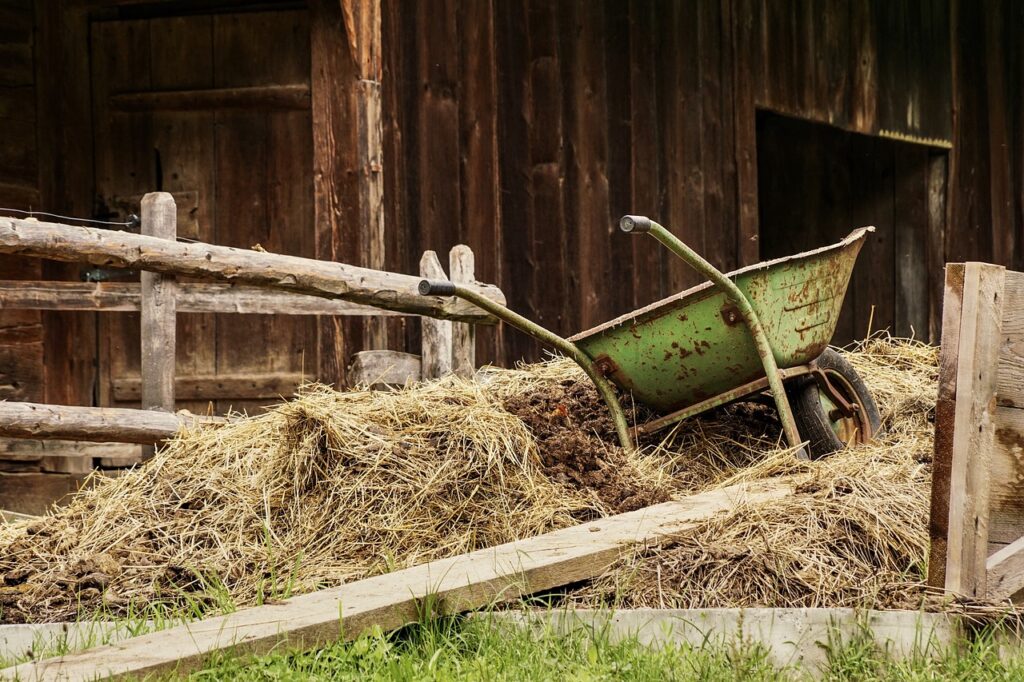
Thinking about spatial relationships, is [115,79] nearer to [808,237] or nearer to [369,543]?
[369,543]

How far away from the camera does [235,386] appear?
6.73 m

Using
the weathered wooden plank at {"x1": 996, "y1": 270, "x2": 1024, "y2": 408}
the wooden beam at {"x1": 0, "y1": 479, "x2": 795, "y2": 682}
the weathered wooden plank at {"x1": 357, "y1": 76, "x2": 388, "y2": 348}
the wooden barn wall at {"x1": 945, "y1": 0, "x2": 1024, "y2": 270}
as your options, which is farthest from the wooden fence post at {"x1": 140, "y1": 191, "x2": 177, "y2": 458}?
the wooden barn wall at {"x1": 945, "y1": 0, "x2": 1024, "y2": 270}

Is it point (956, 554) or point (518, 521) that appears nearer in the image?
point (956, 554)

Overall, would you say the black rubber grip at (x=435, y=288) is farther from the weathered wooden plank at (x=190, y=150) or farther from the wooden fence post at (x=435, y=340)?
the weathered wooden plank at (x=190, y=150)

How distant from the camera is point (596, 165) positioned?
22.3 ft

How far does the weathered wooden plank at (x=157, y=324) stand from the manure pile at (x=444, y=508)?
355 mm

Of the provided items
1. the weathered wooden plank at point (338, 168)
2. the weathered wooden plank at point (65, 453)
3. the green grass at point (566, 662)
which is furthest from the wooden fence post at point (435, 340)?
the green grass at point (566, 662)

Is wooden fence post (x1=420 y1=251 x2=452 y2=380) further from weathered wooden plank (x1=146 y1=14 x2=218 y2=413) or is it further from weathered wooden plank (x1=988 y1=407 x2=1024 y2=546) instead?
weathered wooden plank (x1=988 y1=407 x2=1024 y2=546)

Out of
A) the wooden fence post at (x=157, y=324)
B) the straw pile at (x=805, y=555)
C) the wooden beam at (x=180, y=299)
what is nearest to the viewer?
the straw pile at (x=805, y=555)

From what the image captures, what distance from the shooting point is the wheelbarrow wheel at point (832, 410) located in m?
4.82

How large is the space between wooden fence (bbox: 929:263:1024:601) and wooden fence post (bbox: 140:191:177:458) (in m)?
3.11

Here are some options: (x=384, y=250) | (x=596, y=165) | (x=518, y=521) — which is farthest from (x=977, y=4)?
(x=518, y=521)

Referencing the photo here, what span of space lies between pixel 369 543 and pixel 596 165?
3.48 m

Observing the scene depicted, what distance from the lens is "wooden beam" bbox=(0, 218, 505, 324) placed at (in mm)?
4305
